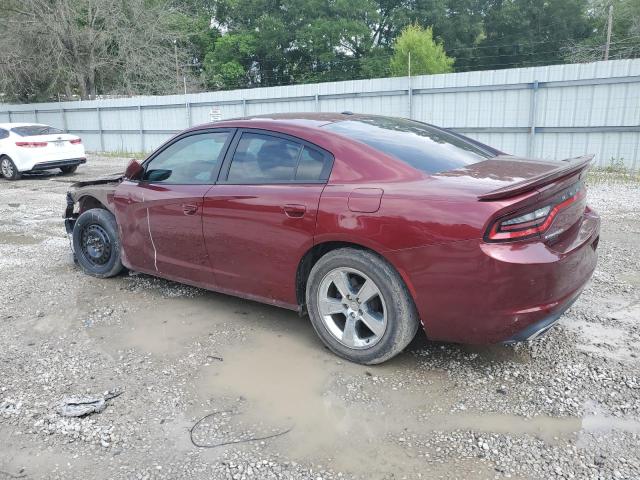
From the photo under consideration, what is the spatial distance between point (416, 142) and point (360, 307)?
4.11 feet

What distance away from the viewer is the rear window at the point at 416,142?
3.63 metres

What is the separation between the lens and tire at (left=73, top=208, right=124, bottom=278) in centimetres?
530

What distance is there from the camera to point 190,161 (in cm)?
455

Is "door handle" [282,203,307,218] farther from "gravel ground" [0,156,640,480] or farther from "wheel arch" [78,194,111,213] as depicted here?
"wheel arch" [78,194,111,213]

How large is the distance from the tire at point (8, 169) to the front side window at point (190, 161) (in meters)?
11.0

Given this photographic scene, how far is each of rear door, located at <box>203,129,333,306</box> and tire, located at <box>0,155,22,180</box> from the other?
1195 centimetres

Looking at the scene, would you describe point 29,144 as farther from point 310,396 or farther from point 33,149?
point 310,396

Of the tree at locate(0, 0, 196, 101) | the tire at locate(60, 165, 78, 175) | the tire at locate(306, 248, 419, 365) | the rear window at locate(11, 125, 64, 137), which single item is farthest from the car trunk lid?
the tree at locate(0, 0, 196, 101)

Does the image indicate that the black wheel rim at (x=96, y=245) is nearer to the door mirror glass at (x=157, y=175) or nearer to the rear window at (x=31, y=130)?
the door mirror glass at (x=157, y=175)

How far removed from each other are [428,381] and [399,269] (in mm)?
729

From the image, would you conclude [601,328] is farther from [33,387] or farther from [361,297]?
[33,387]

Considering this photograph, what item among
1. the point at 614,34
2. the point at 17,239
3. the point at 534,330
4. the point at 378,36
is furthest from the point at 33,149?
the point at 378,36

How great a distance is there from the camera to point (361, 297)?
3492mm

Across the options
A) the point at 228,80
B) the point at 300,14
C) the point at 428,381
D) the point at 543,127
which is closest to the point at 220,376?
the point at 428,381
